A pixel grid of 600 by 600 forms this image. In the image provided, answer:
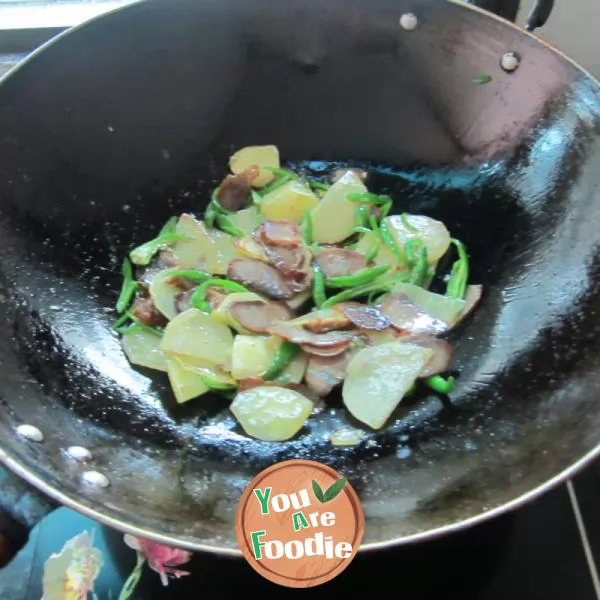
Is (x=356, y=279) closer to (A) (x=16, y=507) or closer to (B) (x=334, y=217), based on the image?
(B) (x=334, y=217)

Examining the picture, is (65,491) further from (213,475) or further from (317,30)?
(317,30)

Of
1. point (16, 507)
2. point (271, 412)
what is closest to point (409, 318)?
point (271, 412)

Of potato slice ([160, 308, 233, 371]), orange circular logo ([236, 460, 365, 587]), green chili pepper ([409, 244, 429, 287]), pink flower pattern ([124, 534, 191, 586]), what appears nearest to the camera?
orange circular logo ([236, 460, 365, 587])

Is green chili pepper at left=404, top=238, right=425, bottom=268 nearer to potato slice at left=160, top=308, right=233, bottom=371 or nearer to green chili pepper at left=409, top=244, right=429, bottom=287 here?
green chili pepper at left=409, top=244, right=429, bottom=287

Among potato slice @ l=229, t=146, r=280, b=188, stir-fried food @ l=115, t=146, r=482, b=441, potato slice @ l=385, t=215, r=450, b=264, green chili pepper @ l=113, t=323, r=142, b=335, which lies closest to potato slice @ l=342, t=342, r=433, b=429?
stir-fried food @ l=115, t=146, r=482, b=441

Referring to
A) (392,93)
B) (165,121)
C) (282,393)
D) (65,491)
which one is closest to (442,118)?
(392,93)

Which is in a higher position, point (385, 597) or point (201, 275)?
point (201, 275)
